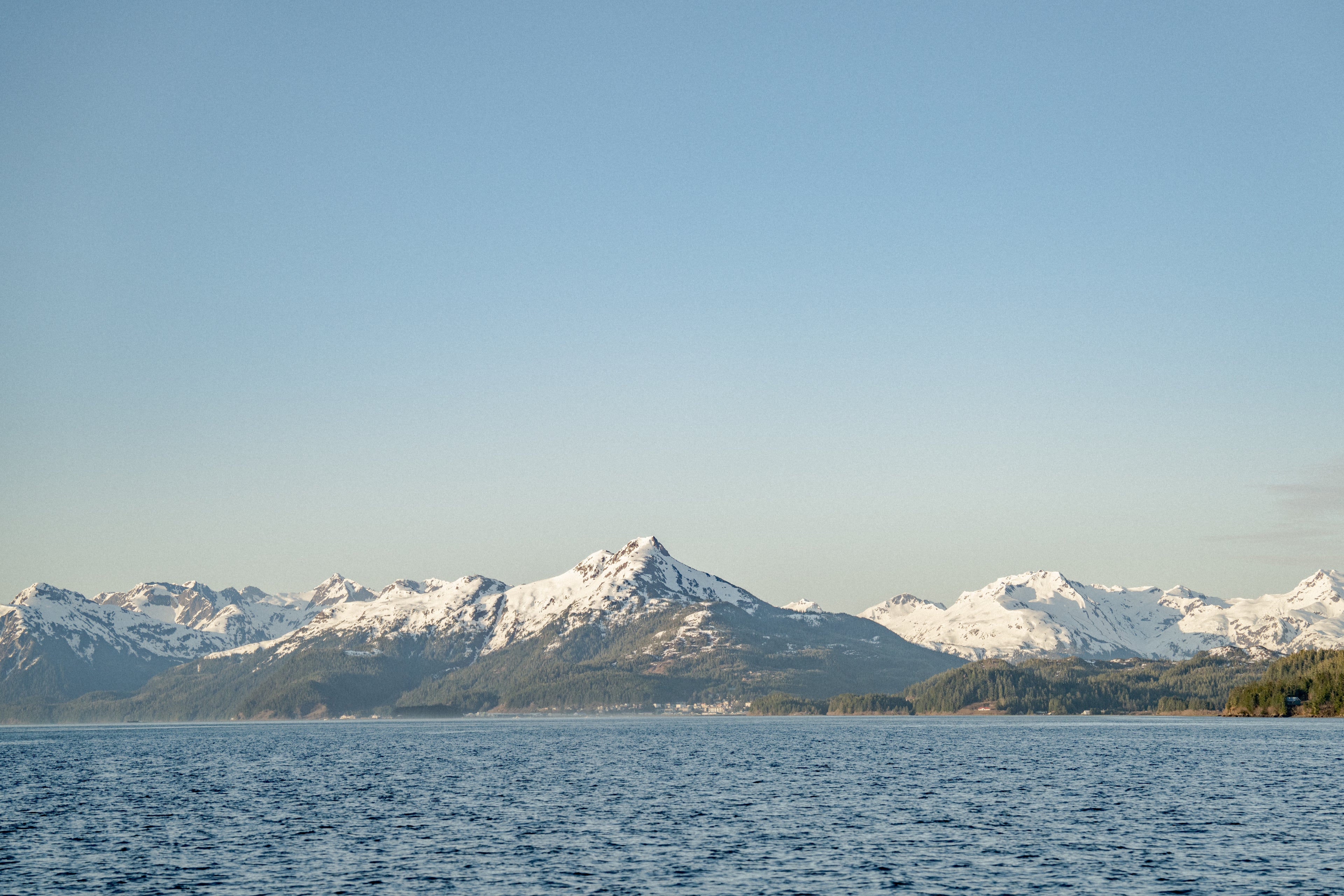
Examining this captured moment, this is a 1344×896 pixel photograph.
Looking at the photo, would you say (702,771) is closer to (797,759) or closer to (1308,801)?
(797,759)

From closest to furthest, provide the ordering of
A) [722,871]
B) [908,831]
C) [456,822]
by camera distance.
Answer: [722,871], [908,831], [456,822]

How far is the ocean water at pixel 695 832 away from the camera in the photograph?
2653 inches

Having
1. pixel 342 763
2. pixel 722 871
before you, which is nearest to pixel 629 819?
pixel 722 871

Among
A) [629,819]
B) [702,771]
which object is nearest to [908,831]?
[629,819]

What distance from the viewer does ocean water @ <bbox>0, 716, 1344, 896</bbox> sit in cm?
6738

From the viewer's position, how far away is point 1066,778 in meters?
139

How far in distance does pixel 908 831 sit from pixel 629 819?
23355 mm

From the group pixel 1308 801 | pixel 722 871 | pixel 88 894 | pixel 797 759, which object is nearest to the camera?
Result: pixel 88 894

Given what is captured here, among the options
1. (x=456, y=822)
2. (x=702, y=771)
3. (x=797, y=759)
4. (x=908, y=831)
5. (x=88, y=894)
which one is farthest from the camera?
(x=797, y=759)

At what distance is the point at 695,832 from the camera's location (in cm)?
8956

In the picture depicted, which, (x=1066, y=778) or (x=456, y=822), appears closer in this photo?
(x=456, y=822)

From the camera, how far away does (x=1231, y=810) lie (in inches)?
4011

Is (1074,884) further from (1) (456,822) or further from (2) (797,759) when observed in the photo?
(2) (797,759)

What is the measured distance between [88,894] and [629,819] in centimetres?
4465
